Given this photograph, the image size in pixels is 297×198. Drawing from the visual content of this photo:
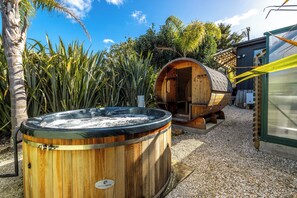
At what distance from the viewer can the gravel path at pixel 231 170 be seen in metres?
1.80

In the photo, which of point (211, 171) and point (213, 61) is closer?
point (211, 171)

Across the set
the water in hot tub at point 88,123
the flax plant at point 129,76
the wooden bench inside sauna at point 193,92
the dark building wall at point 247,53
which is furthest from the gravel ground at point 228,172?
the dark building wall at point 247,53

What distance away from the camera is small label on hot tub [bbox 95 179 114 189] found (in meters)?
1.25

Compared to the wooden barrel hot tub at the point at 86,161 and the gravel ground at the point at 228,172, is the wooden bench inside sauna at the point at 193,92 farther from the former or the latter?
the wooden barrel hot tub at the point at 86,161

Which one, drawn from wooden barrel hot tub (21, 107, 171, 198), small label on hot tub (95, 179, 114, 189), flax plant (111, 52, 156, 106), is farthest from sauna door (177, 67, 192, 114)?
small label on hot tub (95, 179, 114, 189)

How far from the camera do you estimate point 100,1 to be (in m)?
6.40

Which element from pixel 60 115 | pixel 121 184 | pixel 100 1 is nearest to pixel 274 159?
pixel 121 184

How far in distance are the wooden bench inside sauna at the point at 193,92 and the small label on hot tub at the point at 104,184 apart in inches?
128

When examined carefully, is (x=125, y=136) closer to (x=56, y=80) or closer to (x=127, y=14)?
(x=56, y=80)

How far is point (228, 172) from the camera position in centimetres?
221

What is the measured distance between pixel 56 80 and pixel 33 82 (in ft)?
1.38

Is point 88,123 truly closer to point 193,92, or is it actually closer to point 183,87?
point 193,92

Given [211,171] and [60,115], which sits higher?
[60,115]

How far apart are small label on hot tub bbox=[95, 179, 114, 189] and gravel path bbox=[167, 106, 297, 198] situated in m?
0.87
